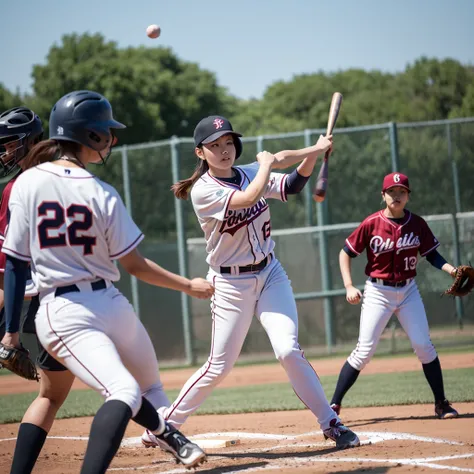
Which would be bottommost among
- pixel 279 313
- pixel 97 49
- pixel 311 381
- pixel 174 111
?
pixel 311 381

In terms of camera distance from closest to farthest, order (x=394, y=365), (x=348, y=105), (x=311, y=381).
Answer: (x=311, y=381)
(x=394, y=365)
(x=348, y=105)

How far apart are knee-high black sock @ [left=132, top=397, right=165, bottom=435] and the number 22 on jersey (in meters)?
0.70

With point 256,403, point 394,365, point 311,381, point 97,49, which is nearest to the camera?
point 311,381

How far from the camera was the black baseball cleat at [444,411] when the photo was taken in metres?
5.76

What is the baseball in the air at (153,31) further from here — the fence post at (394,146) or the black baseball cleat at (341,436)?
the black baseball cleat at (341,436)

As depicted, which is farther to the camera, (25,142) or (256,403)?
(256,403)

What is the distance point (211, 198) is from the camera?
15.6 ft

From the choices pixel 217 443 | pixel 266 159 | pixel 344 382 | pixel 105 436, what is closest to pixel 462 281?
pixel 344 382

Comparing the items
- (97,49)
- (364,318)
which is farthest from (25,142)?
(97,49)

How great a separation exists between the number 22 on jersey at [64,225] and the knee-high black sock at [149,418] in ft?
2.30

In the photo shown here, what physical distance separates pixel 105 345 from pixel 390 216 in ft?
11.3

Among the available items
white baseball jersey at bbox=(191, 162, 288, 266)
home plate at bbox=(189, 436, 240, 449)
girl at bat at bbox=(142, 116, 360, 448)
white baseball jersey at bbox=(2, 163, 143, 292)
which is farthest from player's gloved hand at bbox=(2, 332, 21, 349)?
home plate at bbox=(189, 436, 240, 449)

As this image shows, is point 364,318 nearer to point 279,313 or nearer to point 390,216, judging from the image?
point 390,216

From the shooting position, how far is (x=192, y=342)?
11.9 meters
